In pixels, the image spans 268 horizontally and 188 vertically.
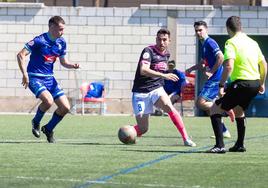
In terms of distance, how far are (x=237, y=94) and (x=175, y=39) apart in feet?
60.8

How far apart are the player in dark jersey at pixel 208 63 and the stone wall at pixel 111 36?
14.3 m

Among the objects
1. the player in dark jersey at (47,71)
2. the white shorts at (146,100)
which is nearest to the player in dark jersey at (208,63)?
the white shorts at (146,100)

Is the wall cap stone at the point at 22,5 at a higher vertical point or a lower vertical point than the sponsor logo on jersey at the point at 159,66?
higher

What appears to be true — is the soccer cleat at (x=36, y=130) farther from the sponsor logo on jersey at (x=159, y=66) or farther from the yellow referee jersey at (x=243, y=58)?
the yellow referee jersey at (x=243, y=58)

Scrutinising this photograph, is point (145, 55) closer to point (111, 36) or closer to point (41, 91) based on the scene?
point (41, 91)

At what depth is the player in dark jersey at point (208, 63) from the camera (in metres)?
16.3

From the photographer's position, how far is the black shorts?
498 inches

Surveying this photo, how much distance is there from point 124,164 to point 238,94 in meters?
2.50

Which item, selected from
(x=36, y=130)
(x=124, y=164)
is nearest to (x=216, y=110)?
(x=124, y=164)

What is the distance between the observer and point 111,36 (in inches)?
1235

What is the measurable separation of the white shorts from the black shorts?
2.13m

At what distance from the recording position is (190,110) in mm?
31000

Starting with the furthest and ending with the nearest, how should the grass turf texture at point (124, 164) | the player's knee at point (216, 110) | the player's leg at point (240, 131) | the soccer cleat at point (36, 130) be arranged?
the soccer cleat at point (36, 130), the player's leg at point (240, 131), the player's knee at point (216, 110), the grass turf texture at point (124, 164)

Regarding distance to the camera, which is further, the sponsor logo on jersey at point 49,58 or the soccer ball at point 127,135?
Result: the sponsor logo on jersey at point 49,58
